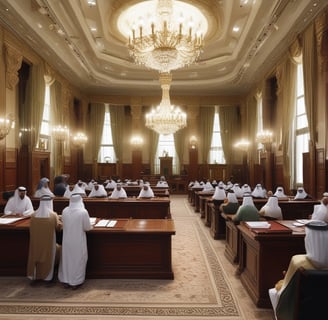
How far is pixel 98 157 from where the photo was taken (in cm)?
1866

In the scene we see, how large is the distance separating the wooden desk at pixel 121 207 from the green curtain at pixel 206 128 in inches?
434

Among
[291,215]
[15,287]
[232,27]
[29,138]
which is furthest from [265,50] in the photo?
[15,287]

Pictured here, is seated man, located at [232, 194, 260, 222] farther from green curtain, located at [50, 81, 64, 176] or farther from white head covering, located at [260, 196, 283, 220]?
green curtain, located at [50, 81, 64, 176]

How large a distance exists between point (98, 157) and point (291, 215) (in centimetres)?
1323

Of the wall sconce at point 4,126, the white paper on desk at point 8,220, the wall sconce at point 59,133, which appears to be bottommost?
the white paper on desk at point 8,220

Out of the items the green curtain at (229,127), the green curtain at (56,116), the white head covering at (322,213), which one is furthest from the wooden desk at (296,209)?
the green curtain at (229,127)

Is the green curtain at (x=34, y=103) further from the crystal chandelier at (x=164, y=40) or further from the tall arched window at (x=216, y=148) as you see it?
the tall arched window at (x=216, y=148)

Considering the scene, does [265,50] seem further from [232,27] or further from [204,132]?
[204,132]

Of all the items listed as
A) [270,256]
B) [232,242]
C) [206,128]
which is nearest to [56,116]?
[206,128]

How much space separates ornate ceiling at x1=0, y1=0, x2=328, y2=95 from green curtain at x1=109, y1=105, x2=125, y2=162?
2149 mm

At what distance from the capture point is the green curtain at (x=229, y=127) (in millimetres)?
18625

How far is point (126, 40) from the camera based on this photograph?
11195 mm

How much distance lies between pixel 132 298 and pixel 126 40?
375 inches

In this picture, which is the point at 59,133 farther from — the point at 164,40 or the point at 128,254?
the point at 128,254
